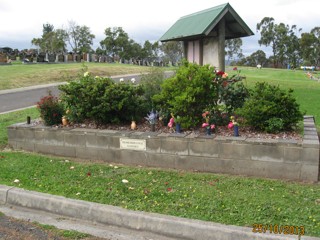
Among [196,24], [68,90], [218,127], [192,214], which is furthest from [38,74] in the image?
[192,214]

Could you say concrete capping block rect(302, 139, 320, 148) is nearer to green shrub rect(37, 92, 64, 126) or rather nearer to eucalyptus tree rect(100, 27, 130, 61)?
green shrub rect(37, 92, 64, 126)

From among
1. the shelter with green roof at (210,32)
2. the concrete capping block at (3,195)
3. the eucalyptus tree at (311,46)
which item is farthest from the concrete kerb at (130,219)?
the eucalyptus tree at (311,46)

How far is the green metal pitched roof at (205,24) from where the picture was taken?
29.8 feet

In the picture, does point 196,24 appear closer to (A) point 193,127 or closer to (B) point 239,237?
(A) point 193,127

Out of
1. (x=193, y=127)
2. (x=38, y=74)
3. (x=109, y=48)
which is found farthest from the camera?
(x=109, y=48)

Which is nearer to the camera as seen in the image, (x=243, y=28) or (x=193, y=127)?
(x=193, y=127)

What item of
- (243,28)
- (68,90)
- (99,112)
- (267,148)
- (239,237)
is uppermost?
(243,28)

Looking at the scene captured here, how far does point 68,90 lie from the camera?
666 cm

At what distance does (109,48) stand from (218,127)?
7331cm

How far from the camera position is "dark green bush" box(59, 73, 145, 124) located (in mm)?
6316

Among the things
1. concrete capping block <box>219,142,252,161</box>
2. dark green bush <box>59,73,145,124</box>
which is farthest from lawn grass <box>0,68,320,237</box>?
dark green bush <box>59,73,145,124</box>

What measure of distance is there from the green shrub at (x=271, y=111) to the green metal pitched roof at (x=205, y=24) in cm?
384

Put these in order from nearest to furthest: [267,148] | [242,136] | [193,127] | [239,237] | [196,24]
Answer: [239,237] → [267,148] → [242,136] → [193,127] → [196,24]

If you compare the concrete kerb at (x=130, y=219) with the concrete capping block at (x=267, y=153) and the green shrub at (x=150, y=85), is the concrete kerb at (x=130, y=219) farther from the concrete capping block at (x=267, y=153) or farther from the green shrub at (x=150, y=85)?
the green shrub at (x=150, y=85)
